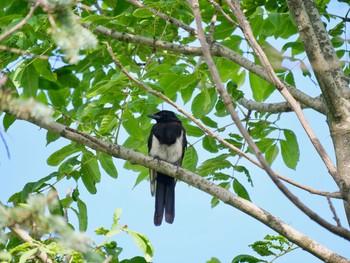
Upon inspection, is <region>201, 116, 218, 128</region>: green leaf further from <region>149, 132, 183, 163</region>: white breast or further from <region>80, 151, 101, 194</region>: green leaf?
<region>149, 132, 183, 163</region>: white breast

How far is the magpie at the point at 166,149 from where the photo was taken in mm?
6566

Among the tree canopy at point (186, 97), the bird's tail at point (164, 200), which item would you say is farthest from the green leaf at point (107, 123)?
the bird's tail at point (164, 200)

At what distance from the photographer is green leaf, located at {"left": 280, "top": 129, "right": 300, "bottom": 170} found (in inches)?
197

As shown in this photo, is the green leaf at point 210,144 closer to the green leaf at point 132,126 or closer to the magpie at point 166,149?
the green leaf at point 132,126

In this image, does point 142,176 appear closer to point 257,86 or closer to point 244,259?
point 257,86

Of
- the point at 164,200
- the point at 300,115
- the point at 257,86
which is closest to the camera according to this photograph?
the point at 300,115

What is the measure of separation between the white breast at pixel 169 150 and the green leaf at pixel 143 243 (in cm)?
273

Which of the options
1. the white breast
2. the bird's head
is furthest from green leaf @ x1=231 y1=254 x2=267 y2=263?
the bird's head

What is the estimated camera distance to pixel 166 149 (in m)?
6.65

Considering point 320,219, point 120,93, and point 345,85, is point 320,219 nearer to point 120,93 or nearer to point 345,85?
point 345,85

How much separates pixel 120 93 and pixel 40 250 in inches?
51.7

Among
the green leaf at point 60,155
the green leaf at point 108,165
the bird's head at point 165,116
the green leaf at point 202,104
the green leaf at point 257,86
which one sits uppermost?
the bird's head at point 165,116

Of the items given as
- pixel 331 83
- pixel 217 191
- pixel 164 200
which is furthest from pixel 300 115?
pixel 164 200

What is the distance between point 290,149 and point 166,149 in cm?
184
